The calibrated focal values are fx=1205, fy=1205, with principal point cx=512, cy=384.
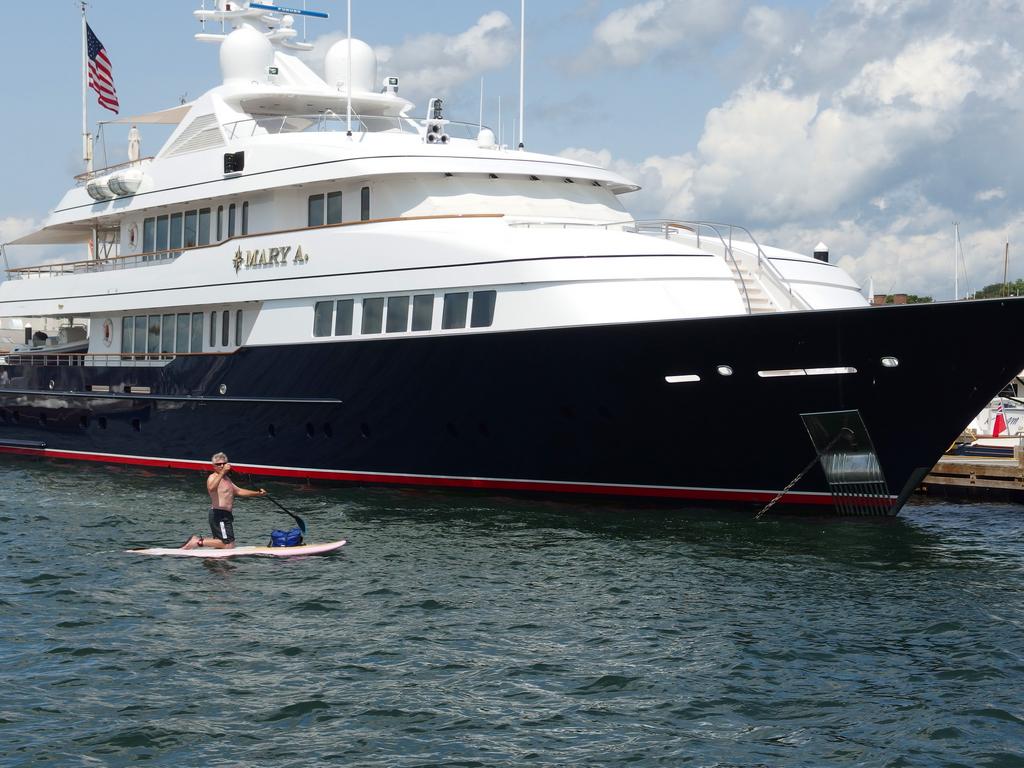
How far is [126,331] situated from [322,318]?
706cm

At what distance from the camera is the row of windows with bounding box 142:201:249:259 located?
24312 mm

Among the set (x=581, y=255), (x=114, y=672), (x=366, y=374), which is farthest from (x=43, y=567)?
(x=581, y=255)

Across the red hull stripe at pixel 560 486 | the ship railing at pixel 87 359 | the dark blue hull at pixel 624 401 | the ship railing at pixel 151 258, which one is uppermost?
the ship railing at pixel 151 258

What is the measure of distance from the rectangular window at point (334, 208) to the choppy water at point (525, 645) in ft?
21.1

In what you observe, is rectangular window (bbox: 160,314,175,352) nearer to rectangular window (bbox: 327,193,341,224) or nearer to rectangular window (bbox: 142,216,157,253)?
rectangular window (bbox: 142,216,157,253)

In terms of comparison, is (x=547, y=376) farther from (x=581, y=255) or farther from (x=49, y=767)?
(x=49, y=767)

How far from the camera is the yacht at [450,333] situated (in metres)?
17.1

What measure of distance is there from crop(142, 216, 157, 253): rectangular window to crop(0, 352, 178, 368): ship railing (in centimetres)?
243

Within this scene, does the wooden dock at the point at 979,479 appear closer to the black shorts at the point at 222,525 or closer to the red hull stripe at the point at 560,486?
the red hull stripe at the point at 560,486

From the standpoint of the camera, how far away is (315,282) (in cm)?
2150

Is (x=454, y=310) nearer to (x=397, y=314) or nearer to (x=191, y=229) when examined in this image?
(x=397, y=314)

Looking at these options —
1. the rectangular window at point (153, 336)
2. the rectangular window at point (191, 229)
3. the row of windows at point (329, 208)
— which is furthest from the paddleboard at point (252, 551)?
the rectangular window at point (191, 229)

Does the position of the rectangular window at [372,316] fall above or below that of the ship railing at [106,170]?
below

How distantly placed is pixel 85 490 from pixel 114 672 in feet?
40.2
